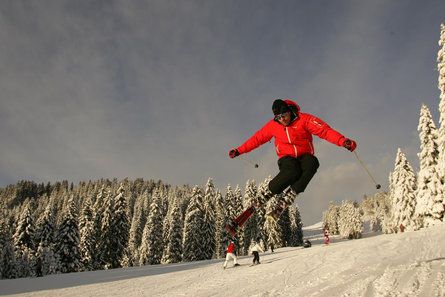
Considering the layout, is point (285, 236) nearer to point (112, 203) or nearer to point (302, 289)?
point (112, 203)

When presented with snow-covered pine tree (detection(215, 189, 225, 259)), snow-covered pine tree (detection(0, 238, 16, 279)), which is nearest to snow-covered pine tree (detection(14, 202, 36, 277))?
snow-covered pine tree (detection(0, 238, 16, 279))

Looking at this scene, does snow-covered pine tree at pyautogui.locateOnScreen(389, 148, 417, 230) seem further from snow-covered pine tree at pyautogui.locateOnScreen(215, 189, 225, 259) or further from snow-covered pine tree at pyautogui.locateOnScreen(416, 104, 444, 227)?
snow-covered pine tree at pyautogui.locateOnScreen(215, 189, 225, 259)

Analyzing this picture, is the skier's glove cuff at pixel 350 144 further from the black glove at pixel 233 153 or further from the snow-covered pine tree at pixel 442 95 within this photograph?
the snow-covered pine tree at pixel 442 95

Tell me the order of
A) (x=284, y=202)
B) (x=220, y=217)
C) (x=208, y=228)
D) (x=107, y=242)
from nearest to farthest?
(x=284, y=202) < (x=107, y=242) < (x=208, y=228) < (x=220, y=217)

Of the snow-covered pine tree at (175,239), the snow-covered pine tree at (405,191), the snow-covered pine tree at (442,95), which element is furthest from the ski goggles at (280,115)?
the snow-covered pine tree at (175,239)

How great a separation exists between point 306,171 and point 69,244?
146ft

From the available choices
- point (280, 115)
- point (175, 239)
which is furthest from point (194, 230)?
point (280, 115)

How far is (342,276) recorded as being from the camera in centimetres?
827

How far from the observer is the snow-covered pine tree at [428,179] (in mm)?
25422

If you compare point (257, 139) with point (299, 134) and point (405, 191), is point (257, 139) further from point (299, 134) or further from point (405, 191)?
point (405, 191)

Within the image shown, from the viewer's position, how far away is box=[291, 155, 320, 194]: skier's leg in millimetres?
5863

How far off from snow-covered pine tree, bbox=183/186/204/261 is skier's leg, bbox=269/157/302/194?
4185 cm

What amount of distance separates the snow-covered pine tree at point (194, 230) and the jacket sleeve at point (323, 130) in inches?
1667

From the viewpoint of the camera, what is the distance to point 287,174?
5.84 m
